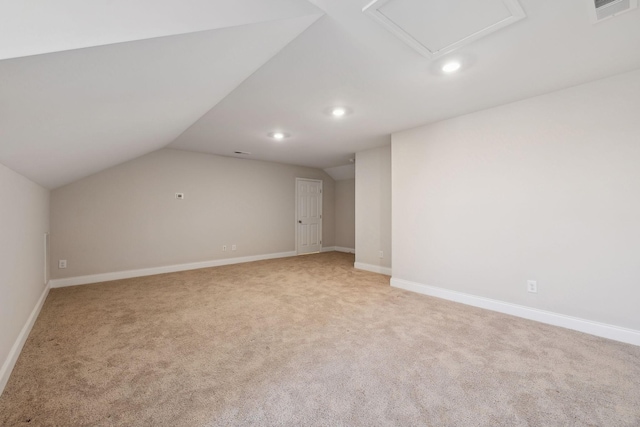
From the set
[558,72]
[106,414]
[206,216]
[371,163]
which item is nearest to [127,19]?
[106,414]

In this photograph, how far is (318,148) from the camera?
199 inches

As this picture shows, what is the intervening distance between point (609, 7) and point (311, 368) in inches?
116

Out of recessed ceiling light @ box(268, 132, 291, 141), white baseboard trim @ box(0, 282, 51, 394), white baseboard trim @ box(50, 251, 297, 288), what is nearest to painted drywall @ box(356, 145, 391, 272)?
recessed ceiling light @ box(268, 132, 291, 141)

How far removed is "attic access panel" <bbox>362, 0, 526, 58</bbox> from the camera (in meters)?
1.54

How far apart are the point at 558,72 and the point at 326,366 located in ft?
10.2

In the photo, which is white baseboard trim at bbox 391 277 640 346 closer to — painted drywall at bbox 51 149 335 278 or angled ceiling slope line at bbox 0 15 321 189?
angled ceiling slope line at bbox 0 15 321 189

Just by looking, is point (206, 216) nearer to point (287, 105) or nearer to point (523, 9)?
point (287, 105)

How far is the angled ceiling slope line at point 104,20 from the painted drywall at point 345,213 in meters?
6.16

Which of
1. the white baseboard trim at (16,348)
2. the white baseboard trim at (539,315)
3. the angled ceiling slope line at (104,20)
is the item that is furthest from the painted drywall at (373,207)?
the white baseboard trim at (16,348)

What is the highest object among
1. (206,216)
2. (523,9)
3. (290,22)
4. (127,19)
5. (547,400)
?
(523,9)

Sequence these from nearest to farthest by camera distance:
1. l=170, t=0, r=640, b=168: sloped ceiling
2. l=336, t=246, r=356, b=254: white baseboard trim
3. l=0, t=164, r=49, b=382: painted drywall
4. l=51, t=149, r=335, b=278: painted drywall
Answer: l=170, t=0, r=640, b=168: sloped ceiling → l=0, t=164, r=49, b=382: painted drywall → l=51, t=149, r=335, b=278: painted drywall → l=336, t=246, r=356, b=254: white baseboard trim

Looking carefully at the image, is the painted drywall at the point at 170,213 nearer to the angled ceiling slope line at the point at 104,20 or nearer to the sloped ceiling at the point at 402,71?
the sloped ceiling at the point at 402,71

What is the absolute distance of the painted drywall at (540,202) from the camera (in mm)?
2398

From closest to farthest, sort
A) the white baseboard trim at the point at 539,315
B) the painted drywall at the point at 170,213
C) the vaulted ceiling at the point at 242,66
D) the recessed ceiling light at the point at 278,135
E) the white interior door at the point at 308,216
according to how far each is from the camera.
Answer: the vaulted ceiling at the point at 242,66 → the white baseboard trim at the point at 539,315 → the recessed ceiling light at the point at 278,135 → the painted drywall at the point at 170,213 → the white interior door at the point at 308,216
